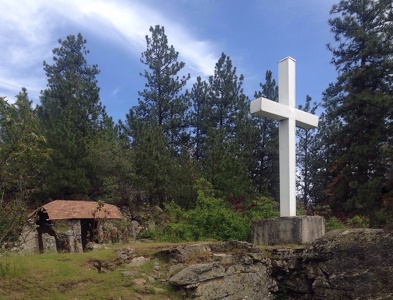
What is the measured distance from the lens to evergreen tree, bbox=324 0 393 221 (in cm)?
1639

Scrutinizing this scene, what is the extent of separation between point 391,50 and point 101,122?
17165 millimetres

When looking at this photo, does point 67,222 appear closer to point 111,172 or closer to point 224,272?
point 111,172

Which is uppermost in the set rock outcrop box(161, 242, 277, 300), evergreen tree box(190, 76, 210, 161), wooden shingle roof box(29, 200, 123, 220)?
evergreen tree box(190, 76, 210, 161)

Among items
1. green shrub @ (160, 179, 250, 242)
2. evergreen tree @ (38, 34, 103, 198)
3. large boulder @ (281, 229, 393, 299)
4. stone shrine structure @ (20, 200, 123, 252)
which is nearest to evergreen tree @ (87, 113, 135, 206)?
evergreen tree @ (38, 34, 103, 198)

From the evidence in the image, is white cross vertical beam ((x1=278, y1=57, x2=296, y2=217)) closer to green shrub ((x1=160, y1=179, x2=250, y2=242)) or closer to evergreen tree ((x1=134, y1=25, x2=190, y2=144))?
green shrub ((x1=160, y1=179, x2=250, y2=242))

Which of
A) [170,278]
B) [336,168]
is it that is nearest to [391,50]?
[336,168]

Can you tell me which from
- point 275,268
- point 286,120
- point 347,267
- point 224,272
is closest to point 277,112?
point 286,120

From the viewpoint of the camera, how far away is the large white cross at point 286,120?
743cm

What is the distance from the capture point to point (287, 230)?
7.06 metres

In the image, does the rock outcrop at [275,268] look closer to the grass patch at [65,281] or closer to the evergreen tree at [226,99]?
the grass patch at [65,281]

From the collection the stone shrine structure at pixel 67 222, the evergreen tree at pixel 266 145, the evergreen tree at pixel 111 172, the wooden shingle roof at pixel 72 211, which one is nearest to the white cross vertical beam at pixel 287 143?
the stone shrine structure at pixel 67 222

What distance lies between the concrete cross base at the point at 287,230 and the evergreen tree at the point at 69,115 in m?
11.8

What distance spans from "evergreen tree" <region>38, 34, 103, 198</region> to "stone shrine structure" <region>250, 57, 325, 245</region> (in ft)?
39.2

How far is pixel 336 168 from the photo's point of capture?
19734 mm
